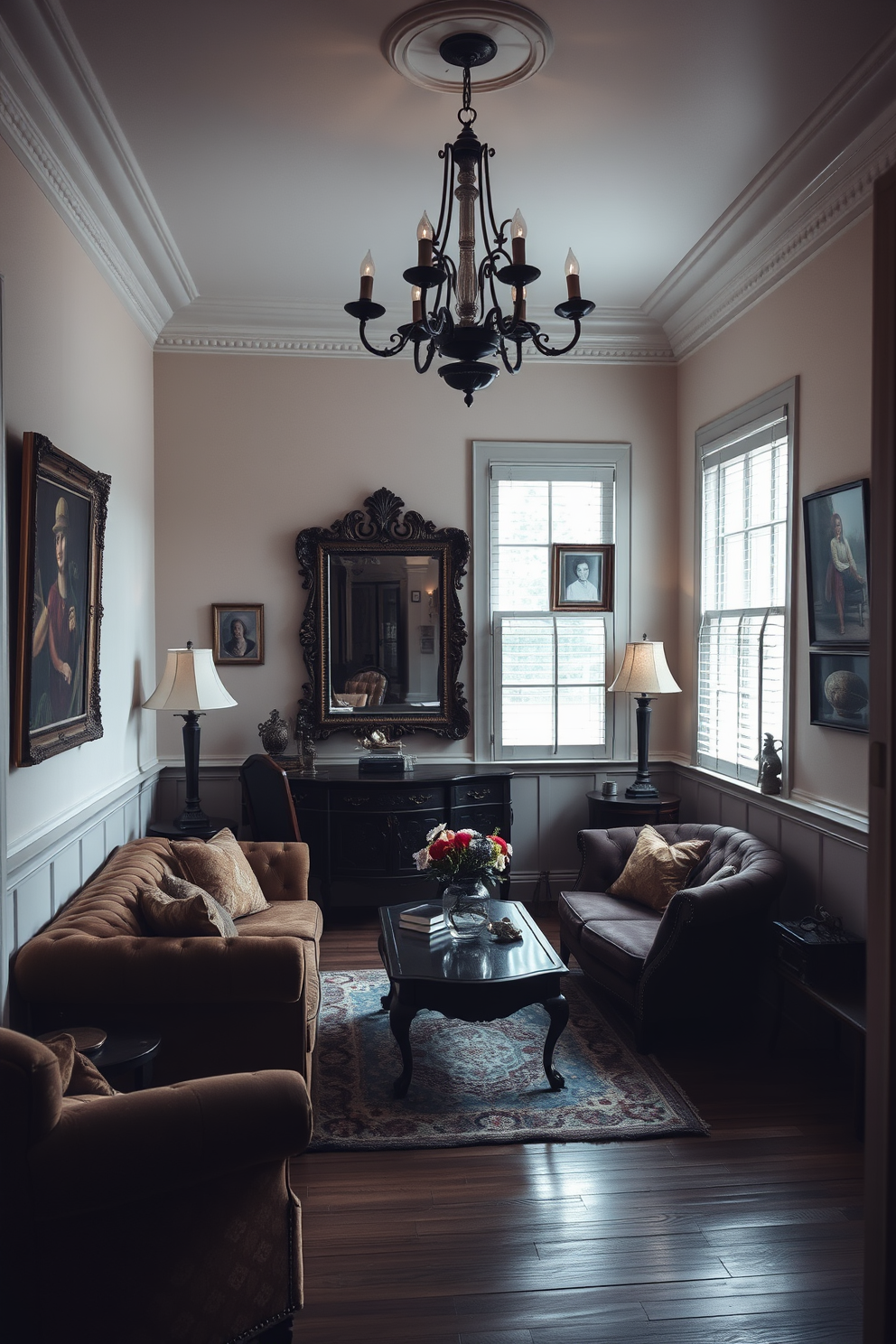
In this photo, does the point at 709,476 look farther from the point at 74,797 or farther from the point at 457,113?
the point at 74,797

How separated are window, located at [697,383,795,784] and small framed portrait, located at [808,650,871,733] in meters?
0.31

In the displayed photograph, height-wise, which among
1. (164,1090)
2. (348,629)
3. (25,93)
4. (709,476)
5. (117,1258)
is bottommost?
(117,1258)

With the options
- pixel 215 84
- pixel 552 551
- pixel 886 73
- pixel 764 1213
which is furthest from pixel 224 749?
pixel 886 73

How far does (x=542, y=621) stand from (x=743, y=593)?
53.2 inches

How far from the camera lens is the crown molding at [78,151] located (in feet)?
9.65

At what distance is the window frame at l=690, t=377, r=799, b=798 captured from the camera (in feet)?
14.3

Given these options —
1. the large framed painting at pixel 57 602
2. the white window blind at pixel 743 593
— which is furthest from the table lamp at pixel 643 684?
the large framed painting at pixel 57 602

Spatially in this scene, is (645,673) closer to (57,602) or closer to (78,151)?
(57,602)

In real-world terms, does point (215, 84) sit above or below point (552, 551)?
above

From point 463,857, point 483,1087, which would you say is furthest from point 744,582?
point 483,1087

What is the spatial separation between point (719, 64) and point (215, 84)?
1743 mm

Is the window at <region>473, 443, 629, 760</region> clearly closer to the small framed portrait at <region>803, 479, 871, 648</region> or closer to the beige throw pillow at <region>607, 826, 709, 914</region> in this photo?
the beige throw pillow at <region>607, 826, 709, 914</region>

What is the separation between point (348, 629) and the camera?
5.83m

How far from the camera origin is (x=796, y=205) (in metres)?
4.08
